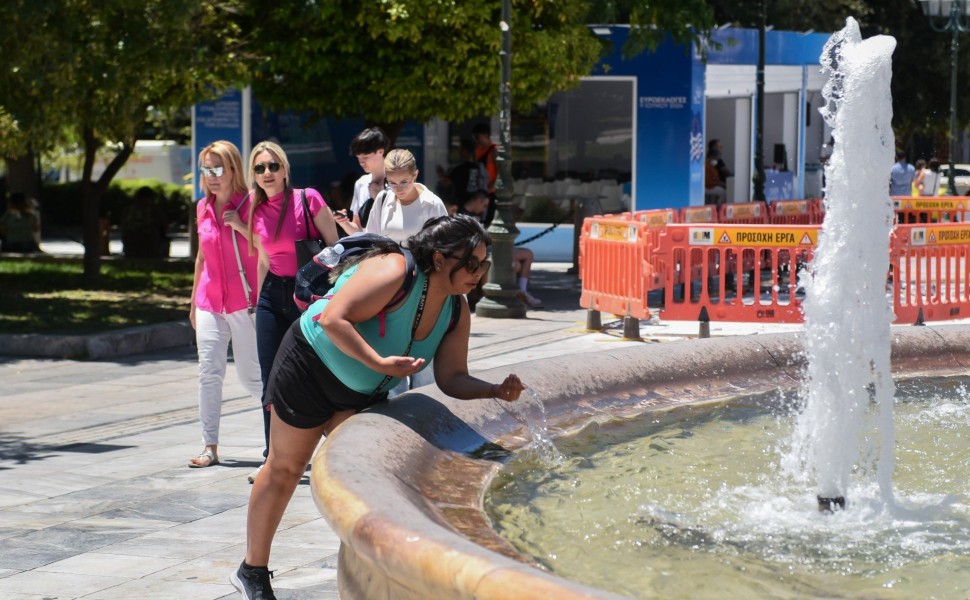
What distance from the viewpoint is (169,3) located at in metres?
15.4

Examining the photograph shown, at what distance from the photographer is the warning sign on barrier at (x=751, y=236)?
544 inches

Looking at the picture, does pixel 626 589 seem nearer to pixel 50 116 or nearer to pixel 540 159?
pixel 50 116

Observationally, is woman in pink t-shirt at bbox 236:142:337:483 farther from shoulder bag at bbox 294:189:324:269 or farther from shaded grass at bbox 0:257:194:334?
shaded grass at bbox 0:257:194:334

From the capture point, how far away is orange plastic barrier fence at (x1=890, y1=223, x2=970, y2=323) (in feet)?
45.8

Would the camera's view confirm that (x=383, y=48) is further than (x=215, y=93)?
No

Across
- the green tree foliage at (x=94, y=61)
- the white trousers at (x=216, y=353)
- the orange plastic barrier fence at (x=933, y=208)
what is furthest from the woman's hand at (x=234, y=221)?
the orange plastic barrier fence at (x=933, y=208)

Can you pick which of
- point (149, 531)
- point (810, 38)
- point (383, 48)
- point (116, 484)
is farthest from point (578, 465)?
point (810, 38)

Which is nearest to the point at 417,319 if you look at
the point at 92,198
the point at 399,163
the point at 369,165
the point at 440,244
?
the point at 440,244

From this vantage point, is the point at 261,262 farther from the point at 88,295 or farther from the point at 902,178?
the point at 902,178

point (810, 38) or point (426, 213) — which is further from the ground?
point (810, 38)

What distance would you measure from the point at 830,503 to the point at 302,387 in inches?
89.1

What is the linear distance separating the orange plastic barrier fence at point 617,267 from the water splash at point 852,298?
593cm

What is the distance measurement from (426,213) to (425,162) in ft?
51.5

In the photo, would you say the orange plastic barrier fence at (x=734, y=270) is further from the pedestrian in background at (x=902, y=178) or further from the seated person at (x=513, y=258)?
the pedestrian in background at (x=902, y=178)
